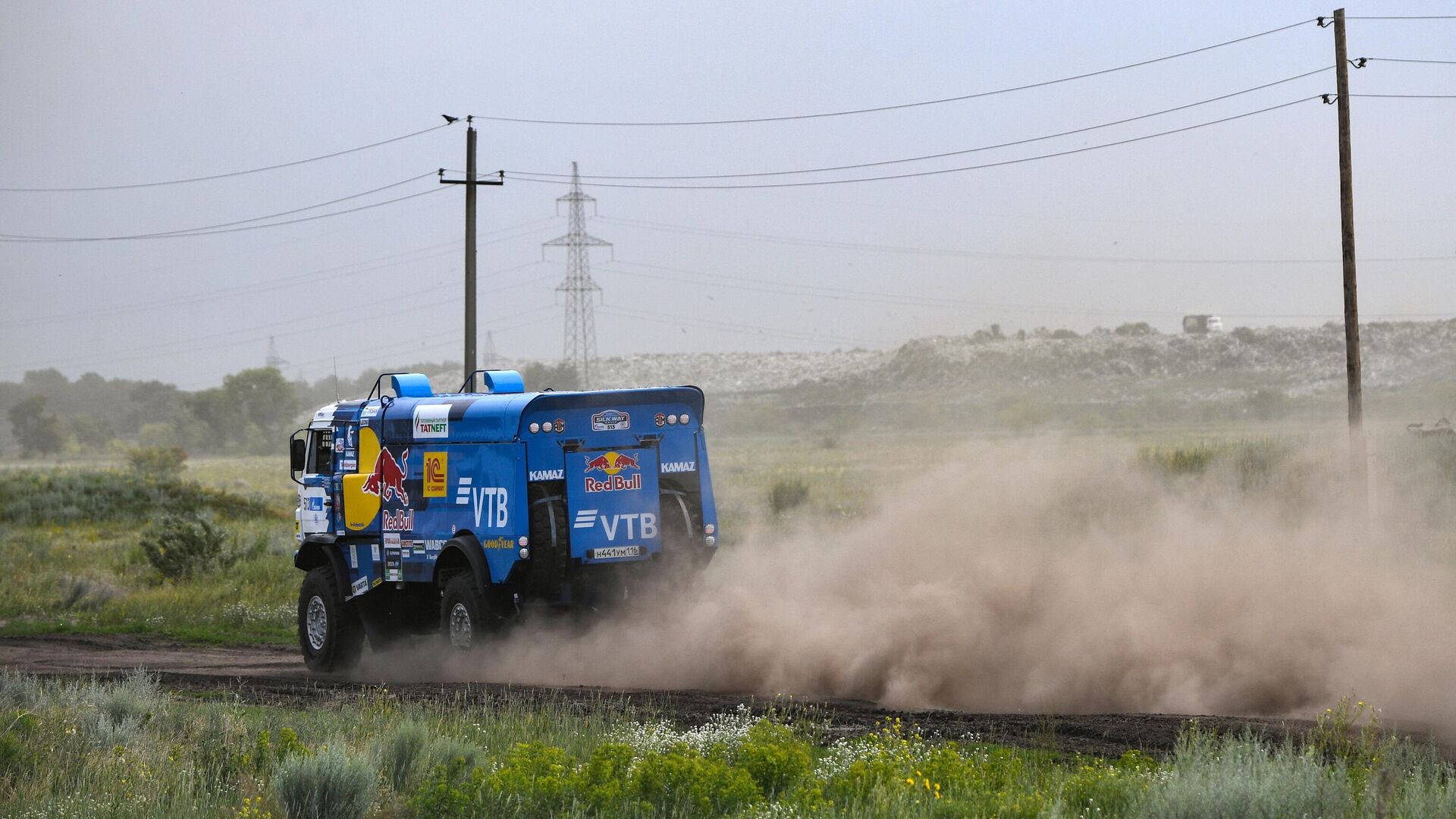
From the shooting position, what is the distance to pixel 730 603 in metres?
15.0

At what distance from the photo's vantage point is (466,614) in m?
15.0

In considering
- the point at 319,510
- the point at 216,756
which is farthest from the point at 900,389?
the point at 216,756

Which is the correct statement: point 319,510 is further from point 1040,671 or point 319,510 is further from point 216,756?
point 1040,671

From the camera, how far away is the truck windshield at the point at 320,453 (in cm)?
1747

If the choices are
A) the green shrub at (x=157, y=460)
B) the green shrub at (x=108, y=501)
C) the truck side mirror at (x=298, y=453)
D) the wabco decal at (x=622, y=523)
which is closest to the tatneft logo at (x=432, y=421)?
the wabco decal at (x=622, y=523)

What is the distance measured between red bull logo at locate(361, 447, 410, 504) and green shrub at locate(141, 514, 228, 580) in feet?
36.5

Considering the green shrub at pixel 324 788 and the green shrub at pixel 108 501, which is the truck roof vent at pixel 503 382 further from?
the green shrub at pixel 108 501

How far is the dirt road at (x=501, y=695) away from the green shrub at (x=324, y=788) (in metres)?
3.91

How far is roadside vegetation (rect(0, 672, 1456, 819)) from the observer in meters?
7.54

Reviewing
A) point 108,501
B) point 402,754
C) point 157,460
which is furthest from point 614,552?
point 157,460

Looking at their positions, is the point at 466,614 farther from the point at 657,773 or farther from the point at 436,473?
the point at 657,773

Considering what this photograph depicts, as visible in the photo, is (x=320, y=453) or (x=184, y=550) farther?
(x=184, y=550)

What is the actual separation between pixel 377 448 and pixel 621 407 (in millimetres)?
3570

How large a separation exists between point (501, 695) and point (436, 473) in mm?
3237
